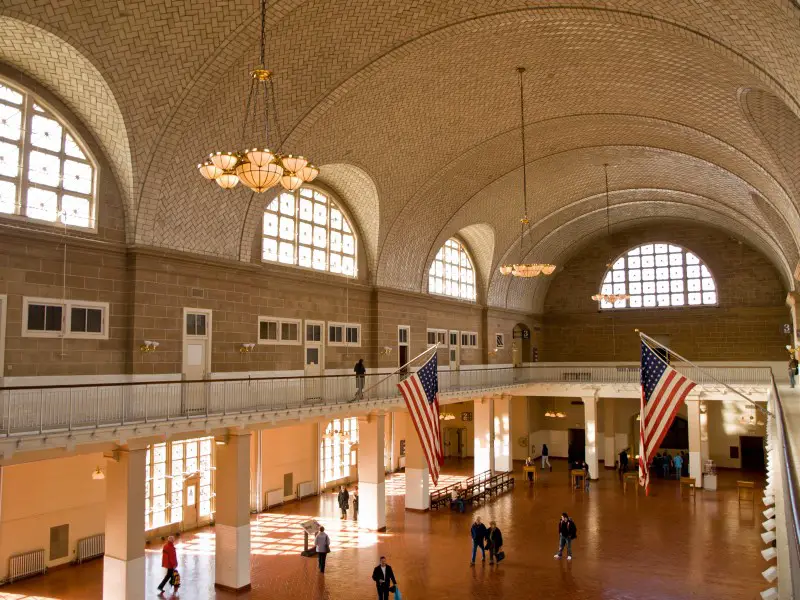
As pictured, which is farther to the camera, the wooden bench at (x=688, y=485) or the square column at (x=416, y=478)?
the wooden bench at (x=688, y=485)

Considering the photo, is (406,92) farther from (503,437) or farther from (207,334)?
(503,437)

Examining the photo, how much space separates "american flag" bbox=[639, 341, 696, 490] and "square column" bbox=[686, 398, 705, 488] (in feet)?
53.4

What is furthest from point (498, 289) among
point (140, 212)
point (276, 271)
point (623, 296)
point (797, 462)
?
point (797, 462)

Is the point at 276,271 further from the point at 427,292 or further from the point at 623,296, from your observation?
the point at 623,296

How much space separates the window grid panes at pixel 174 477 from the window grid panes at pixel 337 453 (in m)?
5.75

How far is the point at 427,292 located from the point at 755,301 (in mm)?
18780

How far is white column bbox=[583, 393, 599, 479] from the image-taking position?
96.2 ft

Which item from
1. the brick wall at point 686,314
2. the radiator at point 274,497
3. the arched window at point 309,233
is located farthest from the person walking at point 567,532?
the brick wall at point 686,314

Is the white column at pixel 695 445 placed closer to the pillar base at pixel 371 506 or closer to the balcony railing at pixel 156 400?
the balcony railing at pixel 156 400

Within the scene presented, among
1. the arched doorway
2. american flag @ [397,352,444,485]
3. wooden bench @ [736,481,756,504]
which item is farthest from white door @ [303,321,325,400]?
the arched doorway

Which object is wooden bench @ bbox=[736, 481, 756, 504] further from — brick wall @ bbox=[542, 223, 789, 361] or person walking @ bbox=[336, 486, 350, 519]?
person walking @ bbox=[336, 486, 350, 519]

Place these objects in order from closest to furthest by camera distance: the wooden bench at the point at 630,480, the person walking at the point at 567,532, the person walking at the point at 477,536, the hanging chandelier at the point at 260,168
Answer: the hanging chandelier at the point at 260,168
the person walking at the point at 477,536
the person walking at the point at 567,532
the wooden bench at the point at 630,480

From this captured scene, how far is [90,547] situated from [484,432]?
1672 centimetres

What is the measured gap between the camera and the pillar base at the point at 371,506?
19.8 meters
